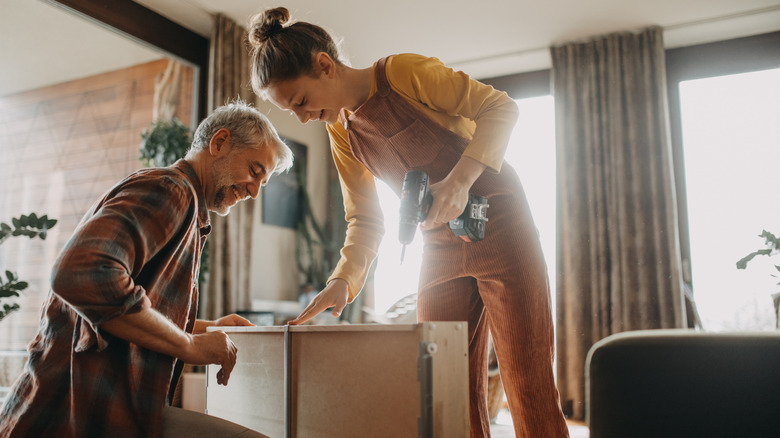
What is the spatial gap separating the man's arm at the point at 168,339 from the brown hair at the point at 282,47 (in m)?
0.53

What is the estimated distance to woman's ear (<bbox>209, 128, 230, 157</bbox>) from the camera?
1.25m

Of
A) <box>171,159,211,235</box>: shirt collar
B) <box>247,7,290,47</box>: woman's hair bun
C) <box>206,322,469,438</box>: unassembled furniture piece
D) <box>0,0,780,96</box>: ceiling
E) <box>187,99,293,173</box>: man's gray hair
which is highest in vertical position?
<box>0,0,780,96</box>: ceiling

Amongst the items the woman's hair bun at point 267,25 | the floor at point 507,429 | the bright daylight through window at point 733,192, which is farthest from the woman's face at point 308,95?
the bright daylight through window at point 733,192

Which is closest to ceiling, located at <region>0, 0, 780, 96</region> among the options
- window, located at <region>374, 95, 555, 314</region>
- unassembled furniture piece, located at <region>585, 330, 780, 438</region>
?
window, located at <region>374, 95, 555, 314</region>

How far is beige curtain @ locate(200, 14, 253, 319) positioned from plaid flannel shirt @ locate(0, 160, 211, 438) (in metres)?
2.57

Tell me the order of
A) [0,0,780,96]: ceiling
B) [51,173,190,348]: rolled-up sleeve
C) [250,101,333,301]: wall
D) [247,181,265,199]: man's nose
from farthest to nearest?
[250,101,333,301]: wall, [0,0,780,96]: ceiling, [247,181,265,199]: man's nose, [51,173,190,348]: rolled-up sleeve

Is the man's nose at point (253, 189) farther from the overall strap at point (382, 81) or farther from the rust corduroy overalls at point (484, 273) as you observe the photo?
the overall strap at point (382, 81)

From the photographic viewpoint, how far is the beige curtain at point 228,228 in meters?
3.56

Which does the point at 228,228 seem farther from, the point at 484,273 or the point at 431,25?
the point at 484,273

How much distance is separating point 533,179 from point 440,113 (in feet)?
11.0

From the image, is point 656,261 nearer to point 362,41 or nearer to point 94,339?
point 362,41

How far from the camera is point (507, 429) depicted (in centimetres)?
329

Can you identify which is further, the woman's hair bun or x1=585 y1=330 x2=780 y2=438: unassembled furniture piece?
the woman's hair bun

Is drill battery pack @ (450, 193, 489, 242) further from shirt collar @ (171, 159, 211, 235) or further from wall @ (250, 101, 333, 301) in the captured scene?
wall @ (250, 101, 333, 301)
